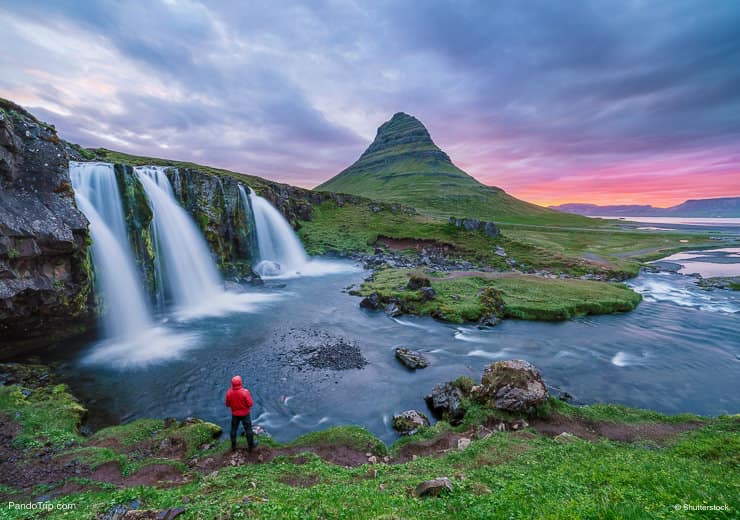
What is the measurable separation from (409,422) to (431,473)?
610 centimetres

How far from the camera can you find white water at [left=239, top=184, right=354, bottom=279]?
59.1m

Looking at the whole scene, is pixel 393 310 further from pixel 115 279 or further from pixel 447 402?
pixel 115 279

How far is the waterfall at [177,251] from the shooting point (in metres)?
38.2

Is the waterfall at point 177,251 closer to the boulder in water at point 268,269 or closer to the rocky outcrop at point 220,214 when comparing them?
the rocky outcrop at point 220,214

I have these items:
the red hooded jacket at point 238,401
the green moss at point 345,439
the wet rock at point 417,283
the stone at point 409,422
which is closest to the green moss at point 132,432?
the red hooded jacket at point 238,401

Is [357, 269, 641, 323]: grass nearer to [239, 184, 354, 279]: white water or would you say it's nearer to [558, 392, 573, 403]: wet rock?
[558, 392, 573, 403]: wet rock

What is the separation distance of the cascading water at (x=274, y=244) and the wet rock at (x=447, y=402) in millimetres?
43474

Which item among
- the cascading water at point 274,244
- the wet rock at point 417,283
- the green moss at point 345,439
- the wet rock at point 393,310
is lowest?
the green moss at point 345,439

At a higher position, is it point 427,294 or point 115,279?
point 115,279

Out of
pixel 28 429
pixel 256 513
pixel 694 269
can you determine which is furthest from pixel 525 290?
pixel 694 269

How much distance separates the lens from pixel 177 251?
4088 centimetres

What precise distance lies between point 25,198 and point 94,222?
29.7 ft

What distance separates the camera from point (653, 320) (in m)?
34.5

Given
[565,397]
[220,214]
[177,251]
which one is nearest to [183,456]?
[565,397]
